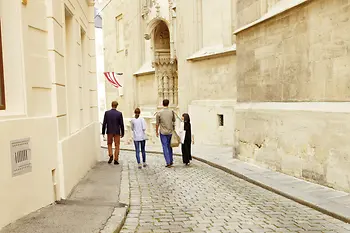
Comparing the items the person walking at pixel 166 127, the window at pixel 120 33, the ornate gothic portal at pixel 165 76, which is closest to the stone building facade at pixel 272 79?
the person walking at pixel 166 127

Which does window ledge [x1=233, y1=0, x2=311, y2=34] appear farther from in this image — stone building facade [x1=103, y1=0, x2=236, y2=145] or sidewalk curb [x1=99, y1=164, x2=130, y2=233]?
stone building facade [x1=103, y1=0, x2=236, y2=145]

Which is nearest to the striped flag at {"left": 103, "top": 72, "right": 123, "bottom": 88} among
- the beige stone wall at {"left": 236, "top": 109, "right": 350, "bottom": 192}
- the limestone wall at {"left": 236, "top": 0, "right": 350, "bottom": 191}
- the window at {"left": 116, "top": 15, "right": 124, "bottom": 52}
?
the window at {"left": 116, "top": 15, "right": 124, "bottom": 52}

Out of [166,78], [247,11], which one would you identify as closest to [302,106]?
[247,11]

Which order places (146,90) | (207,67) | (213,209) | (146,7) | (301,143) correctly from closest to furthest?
(213,209), (301,143), (207,67), (146,7), (146,90)

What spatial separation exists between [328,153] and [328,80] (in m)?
1.37

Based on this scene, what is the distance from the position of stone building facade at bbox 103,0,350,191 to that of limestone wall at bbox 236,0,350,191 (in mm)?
18

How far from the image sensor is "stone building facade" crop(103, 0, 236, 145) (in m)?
15.9

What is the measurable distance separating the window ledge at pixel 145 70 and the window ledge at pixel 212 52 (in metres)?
5.65

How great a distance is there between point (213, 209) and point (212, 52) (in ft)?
36.6

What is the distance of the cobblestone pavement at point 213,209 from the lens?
5.08 metres

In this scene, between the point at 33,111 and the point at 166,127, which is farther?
the point at 166,127

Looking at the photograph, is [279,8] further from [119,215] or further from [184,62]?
[184,62]

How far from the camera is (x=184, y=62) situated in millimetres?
18250

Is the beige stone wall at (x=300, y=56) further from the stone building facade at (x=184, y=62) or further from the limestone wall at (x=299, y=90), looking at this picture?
the stone building facade at (x=184, y=62)
